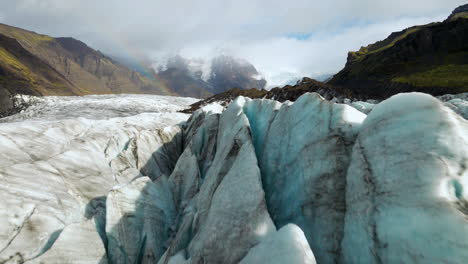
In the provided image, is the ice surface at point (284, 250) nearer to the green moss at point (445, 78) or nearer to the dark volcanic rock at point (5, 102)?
the green moss at point (445, 78)

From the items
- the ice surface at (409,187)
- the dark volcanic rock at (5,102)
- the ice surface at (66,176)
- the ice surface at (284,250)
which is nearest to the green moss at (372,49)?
the ice surface at (66,176)

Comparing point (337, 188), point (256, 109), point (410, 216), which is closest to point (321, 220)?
point (337, 188)

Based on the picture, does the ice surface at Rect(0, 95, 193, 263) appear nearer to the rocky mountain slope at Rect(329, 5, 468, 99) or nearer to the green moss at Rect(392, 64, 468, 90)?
the rocky mountain slope at Rect(329, 5, 468, 99)

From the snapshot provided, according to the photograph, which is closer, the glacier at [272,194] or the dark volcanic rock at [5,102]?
the glacier at [272,194]

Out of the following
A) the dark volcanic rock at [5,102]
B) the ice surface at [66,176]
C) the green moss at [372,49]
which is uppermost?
the green moss at [372,49]

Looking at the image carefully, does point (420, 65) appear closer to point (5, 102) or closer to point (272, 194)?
point (272, 194)

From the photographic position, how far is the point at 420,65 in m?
93.8

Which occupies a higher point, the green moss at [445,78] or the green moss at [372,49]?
the green moss at [372,49]

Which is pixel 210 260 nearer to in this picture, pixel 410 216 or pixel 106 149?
pixel 410 216

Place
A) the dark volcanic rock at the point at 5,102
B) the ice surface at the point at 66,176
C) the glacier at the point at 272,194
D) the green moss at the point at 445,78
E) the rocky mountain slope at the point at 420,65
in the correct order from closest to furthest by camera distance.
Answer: the glacier at the point at 272,194, the ice surface at the point at 66,176, the green moss at the point at 445,78, the rocky mountain slope at the point at 420,65, the dark volcanic rock at the point at 5,102

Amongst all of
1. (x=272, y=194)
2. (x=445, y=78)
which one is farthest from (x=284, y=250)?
(x=445, y=78)

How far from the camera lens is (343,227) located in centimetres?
621

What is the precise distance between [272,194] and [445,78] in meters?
86.3

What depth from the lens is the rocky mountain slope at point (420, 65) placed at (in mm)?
68250
